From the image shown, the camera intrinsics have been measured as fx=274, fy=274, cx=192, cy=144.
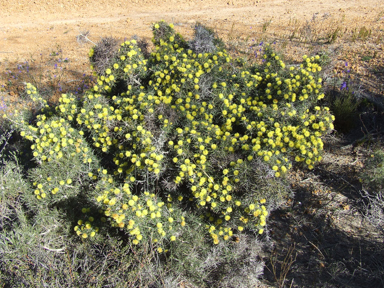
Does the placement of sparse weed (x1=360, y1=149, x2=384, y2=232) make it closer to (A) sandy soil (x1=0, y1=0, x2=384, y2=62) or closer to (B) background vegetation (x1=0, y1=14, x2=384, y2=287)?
(B) background vegetation (x1=0, y1=14, x2=384, y2=287)

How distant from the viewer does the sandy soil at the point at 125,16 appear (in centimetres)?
793

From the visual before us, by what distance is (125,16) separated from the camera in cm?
1040

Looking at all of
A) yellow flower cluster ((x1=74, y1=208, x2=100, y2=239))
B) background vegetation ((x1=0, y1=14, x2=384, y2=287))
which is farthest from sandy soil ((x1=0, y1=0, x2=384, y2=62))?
yellow flower cluster ((x1=74, y1=208, x2=100, y2=239))

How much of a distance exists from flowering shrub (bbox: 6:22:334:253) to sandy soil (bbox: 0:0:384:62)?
446cm

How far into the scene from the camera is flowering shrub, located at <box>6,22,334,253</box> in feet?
8.58

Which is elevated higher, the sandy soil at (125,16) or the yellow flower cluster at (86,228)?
→ the sandy soil at (125,16)

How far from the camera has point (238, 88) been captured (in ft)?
11.0

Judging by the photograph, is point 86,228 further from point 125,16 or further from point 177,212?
point 125,16

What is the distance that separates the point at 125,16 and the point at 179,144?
30.8ft

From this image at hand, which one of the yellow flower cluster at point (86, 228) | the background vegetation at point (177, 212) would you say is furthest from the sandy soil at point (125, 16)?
the yellow flower cluster at point (86, 228)

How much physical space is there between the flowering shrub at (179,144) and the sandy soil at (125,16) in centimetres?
446

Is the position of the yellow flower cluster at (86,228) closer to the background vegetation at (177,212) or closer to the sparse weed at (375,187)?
the background vegetation at (177,212)

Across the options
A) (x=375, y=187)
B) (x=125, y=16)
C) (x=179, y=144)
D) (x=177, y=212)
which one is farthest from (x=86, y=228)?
(x=125, y=16)

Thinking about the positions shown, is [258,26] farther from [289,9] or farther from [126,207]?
[126,207]
